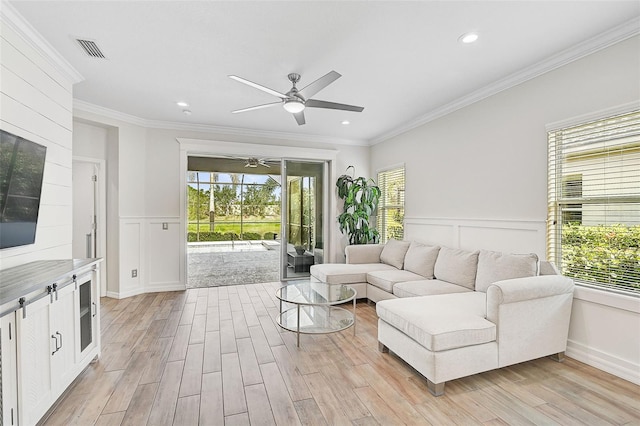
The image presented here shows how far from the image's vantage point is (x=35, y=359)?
1.78 m

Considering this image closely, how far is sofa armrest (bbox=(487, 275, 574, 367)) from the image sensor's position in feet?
7.60

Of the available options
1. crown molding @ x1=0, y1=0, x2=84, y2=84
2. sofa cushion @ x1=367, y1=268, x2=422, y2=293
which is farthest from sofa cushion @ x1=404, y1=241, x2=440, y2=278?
crown molding @ x1=0, y1=0, x2=84, y2=84

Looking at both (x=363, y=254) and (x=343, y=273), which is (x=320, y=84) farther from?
(x=363, y=254)

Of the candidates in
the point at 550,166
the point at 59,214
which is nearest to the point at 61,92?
the point at 59,214

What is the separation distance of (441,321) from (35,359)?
2.61m

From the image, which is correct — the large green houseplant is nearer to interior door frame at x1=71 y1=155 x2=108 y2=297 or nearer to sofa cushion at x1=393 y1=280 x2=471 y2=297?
sofa cushion at x1=393 y1=280 x2=471 y2=297

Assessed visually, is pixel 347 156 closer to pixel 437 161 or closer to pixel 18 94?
pixel 437 161

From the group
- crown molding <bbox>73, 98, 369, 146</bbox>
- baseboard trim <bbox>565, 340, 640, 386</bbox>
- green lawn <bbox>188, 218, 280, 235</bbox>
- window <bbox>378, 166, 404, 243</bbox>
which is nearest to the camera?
baseboard trim <bbox>565, 340, 640, 386</bbox>

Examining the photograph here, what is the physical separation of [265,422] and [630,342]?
109 inches

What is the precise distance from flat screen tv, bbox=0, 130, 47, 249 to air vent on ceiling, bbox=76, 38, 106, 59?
946mm

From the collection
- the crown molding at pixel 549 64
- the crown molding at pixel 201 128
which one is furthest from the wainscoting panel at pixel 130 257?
the crown molding at pixel 549 64

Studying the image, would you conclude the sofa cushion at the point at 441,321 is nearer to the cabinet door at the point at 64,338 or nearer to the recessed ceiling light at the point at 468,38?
the recessed ceiling light at the point at 468,38

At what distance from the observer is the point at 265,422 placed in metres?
1.87

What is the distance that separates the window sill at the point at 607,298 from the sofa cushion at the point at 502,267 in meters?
0.36
